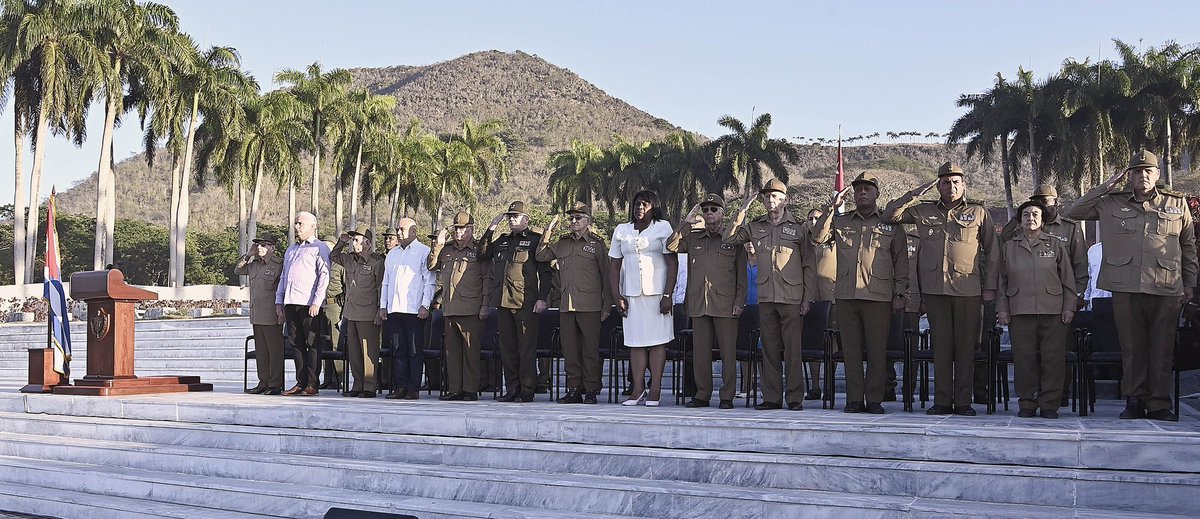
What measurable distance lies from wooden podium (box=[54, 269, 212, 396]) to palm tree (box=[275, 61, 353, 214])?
110ft

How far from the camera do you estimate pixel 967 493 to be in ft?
16.8

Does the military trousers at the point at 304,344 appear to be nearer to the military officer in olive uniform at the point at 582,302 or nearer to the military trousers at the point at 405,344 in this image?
the military trousers at the point at 405,344

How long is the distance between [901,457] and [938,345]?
153cm

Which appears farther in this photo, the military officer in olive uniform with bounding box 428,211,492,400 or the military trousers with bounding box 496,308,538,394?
the military officer in olive uniform with bounding box 428,211,492,400

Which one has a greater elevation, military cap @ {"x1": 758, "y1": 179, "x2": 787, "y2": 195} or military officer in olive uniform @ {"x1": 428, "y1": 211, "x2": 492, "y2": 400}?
military cap @ {"x1": 758, "y1": 179, "x2": 787, "y2": 195}

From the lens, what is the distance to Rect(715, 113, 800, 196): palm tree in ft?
182

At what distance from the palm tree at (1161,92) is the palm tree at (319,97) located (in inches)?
1264

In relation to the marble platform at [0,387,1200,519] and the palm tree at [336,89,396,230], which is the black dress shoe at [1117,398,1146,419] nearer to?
the marble platform at [0,387,1200,519]

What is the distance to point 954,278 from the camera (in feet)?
22.2

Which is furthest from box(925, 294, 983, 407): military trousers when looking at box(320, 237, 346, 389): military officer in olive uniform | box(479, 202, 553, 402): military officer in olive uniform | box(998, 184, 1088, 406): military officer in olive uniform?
box(320, 237, 346, 389): military officer in olive uniform

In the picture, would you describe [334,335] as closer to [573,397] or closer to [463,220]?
[463,220]

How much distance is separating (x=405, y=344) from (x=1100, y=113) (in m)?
40.5

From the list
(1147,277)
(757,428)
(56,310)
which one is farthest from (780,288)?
(56,310)

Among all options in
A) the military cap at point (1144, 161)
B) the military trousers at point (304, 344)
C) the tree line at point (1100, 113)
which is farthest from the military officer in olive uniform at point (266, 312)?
the tree line at point (1100, 113)
